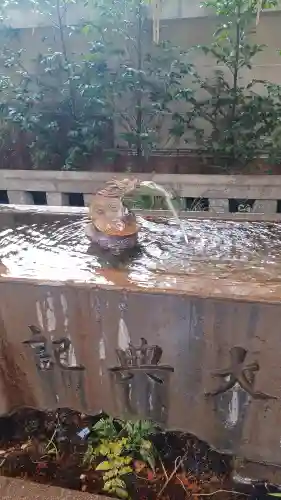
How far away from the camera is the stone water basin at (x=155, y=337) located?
4.31 ft

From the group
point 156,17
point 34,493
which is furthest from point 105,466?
point 156,17

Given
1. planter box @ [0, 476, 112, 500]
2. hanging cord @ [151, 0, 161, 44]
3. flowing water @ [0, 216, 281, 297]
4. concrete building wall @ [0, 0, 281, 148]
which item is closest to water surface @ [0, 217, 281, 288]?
flowing water @ [0, 216, 281, 297]

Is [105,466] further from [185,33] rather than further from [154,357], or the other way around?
[185,33]

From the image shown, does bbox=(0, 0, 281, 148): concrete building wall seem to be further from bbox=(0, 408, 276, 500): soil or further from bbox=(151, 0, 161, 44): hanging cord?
bbox=(0, 408, 276, 500): soil

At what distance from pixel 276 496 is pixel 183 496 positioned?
36 centimetres

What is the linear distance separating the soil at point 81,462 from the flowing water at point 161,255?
2.32ft

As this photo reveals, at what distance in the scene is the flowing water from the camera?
1.42 metres

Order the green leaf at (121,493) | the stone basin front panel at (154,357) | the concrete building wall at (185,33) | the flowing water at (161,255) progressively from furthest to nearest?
the concrete building wall at (185,33)
the green leaf at (121,493)
the flowing water at (161,255)
the stone basin front panel at (154,357)

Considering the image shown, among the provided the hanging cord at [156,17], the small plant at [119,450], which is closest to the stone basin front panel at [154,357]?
the small plant at [119,450]

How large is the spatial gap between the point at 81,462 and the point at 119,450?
21 cm

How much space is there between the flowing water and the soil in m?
0.71

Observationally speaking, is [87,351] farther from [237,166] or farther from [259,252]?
[237,166]

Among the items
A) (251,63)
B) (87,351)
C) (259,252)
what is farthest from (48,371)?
(251,63)

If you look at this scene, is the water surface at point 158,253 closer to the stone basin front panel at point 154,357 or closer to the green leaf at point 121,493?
the stone basin front panel at point 154,357
